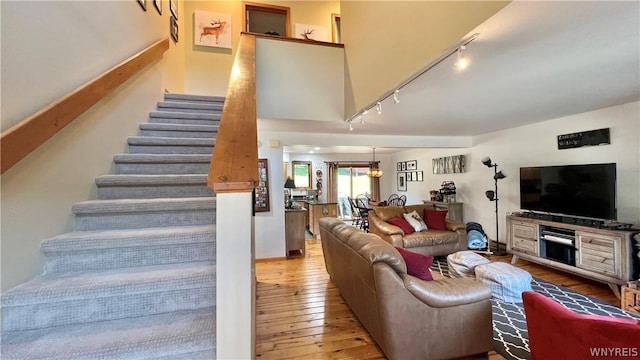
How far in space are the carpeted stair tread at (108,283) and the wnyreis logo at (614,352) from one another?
68.9 inches

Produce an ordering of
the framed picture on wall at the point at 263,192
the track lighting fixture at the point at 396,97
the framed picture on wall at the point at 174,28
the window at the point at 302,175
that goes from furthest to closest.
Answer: the window at the point at 302,175
the framed picture on wall at the point at 263,192
the framed picture on wall at the point at 174,28
the track lighting fixture at the point at 396,97

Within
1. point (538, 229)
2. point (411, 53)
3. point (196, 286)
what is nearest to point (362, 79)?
point (411, 53)

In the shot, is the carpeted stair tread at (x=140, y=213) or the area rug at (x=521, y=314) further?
the area rug at (x=521, y=314)

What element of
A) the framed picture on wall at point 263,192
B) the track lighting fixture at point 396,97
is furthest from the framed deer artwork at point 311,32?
the track lighting fixture at point 396,97

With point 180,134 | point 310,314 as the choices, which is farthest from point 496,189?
point 180,134

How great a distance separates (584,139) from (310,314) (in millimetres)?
4327

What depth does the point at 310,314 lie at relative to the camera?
2732 mm

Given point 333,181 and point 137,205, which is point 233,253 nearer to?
point 137,205

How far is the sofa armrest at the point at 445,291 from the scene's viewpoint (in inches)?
73.8

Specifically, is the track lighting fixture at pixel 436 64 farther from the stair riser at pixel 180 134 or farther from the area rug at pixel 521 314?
the area rug at pixel 521 314

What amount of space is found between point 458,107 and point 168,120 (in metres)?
3.47

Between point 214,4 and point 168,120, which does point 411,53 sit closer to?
point 168,120

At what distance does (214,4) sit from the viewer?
16.2 ft

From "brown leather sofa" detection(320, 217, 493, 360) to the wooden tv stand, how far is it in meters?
2.19
